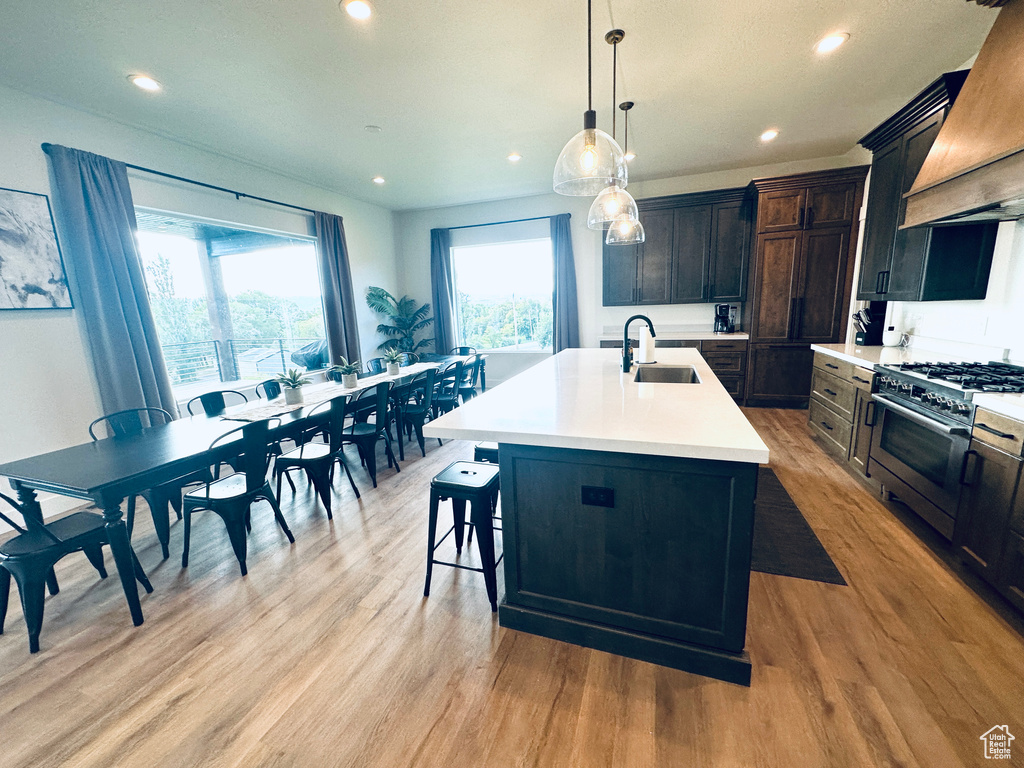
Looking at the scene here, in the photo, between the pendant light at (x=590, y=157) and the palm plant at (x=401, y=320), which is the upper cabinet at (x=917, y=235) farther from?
the palm plant at (x=401, y=320)

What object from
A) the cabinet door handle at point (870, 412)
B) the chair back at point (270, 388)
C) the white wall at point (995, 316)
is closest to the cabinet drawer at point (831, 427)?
the cabinet door handle at point (870, 412)

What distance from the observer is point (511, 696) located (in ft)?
4.73

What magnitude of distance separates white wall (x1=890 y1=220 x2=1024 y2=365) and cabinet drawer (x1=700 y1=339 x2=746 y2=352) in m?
1.79

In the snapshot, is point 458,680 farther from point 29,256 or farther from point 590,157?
point 29,256

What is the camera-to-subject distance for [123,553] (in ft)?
5.93

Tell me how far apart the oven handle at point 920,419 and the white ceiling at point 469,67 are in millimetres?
2224

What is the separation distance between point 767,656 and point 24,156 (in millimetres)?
5297

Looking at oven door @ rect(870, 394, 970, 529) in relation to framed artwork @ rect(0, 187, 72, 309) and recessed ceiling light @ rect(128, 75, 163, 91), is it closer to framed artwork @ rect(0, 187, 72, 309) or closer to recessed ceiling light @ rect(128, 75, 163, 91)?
recessed ceiling light @ rect(128, 75, 163, 91)

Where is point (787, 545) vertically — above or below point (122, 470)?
below

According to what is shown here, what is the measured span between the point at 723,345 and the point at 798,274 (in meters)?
1.09

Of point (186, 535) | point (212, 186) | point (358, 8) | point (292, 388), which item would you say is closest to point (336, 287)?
point (212, 186)

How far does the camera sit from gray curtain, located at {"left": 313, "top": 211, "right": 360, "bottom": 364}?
203 inches

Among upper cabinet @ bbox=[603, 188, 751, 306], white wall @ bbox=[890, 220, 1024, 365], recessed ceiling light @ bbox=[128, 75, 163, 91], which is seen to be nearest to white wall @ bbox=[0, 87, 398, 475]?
recessed ceiling light @ bbox=[128, 75, 163, 91]

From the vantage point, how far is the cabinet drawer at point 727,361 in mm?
4887
